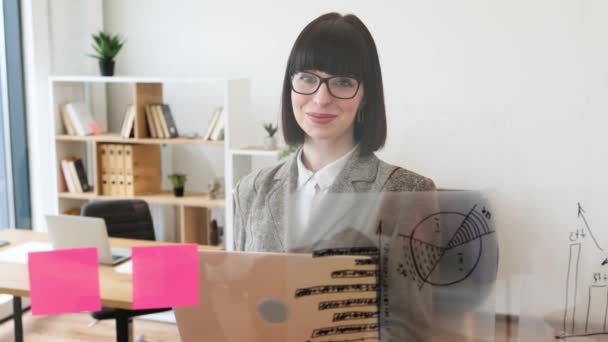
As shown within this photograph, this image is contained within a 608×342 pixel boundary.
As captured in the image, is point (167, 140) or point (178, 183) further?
point (167, 140)

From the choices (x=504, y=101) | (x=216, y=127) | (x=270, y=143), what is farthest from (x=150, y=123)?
(x=504, y=101)

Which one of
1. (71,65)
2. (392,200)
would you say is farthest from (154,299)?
(71,65)

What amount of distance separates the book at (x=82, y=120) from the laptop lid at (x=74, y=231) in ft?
3.73

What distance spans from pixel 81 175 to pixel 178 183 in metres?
1.16

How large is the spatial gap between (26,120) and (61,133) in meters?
0.26

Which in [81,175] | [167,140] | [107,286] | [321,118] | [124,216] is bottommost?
[107,286]

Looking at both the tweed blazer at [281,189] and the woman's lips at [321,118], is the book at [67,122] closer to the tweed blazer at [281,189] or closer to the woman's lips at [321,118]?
the tweed blazer at [281,189]

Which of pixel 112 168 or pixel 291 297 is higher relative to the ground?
pixel 112 168

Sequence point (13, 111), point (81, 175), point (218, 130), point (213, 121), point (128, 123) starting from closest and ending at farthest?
point (218, 130) < point (213, 121) < point (128, 123) < point (13, 111) < point (81, 175)

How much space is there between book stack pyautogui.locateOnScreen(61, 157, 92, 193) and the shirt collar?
83.8 inches

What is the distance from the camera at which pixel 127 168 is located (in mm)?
3115

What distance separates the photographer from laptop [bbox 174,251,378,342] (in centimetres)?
131

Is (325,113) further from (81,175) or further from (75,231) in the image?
(81,175)

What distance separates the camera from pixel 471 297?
134 centimetres
